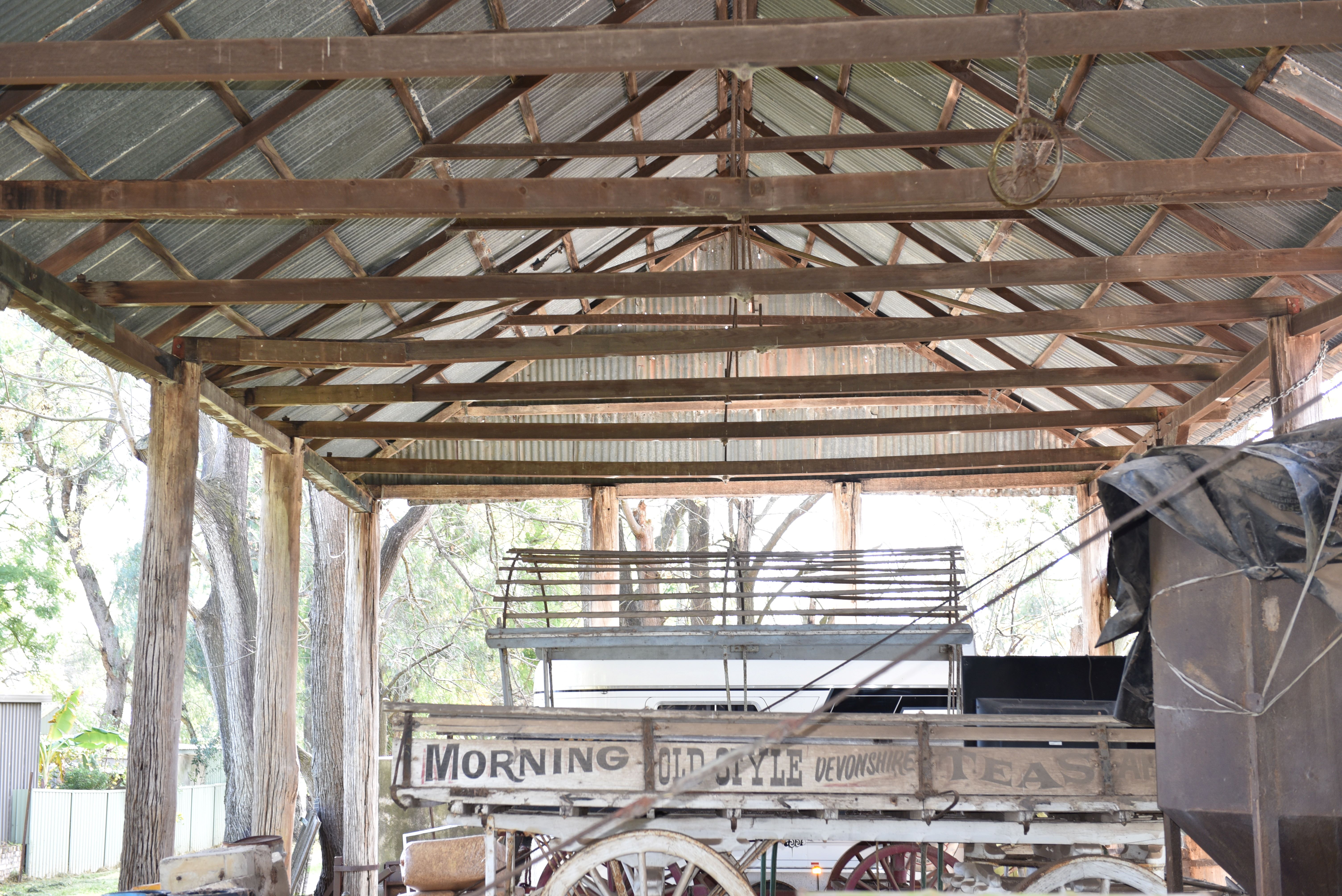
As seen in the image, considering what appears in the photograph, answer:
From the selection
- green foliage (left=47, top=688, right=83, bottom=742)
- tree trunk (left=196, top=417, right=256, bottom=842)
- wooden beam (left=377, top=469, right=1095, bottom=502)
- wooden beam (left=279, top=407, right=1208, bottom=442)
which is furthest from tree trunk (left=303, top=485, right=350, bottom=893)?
green foliage (left=47, top=688, right=83, bottom=742)

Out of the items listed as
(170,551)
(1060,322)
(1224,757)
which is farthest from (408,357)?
(1224,757)

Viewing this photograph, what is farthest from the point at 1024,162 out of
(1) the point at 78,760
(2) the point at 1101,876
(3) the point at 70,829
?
(1) the point at 78,760

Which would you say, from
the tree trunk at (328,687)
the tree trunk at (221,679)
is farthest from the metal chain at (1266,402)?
the tree trunk at (221,679)

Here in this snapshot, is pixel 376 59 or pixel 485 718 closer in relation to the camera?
pixel 376 59

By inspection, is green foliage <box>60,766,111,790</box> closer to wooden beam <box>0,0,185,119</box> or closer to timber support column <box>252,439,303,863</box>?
timber support column <box>252,439,303,863</box>

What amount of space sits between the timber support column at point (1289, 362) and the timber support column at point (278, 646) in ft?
36.3

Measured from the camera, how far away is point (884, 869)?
10.8 m

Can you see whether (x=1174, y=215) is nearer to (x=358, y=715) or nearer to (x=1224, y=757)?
(x=1224, y=757)

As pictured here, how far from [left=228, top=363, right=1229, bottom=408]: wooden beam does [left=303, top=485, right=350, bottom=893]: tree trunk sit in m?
5.57

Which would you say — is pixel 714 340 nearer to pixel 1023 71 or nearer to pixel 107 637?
pixel 1023 71

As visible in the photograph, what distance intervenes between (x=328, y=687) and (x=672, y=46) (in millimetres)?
14240

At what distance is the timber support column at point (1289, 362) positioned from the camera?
11.0 metres

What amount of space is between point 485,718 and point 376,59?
4.55 meters

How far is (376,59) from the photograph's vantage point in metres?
6.45
